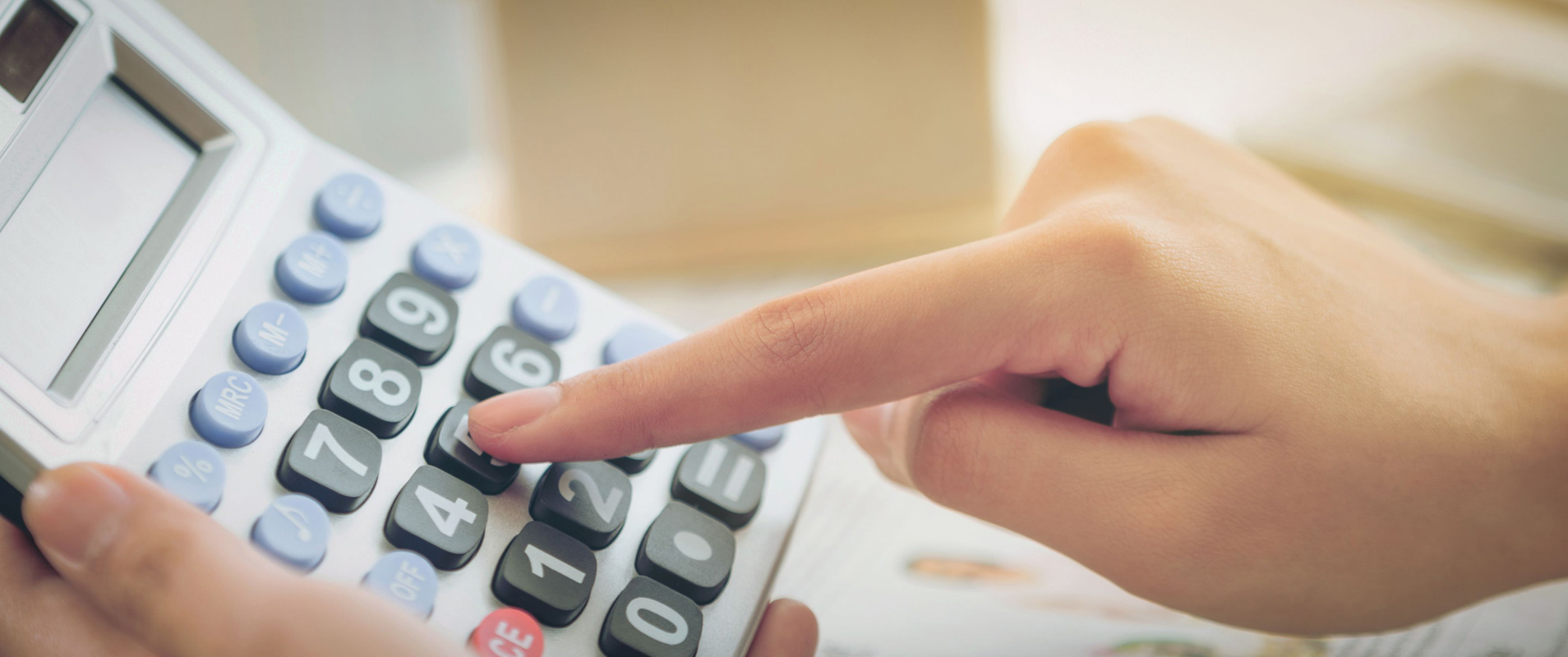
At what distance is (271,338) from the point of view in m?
0.32

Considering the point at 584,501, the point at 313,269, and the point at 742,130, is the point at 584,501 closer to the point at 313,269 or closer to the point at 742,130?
the point at 313,269

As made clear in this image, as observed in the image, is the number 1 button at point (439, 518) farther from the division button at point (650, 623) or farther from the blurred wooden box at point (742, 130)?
the blurred wooden box at point (742, 130)

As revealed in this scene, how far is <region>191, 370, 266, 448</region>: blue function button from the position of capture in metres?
0.29

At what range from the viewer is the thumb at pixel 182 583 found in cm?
22

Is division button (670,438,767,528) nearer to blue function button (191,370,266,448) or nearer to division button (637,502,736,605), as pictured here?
division button (637,502,736,605)

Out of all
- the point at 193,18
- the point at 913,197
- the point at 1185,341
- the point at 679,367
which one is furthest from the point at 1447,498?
the point at 193,18

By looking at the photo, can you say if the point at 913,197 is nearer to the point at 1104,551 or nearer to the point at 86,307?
the point at 1104,551

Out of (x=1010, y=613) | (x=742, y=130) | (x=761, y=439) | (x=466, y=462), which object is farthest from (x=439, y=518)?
(x=742, y=130)

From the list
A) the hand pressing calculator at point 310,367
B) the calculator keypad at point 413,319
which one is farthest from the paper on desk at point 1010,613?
the calculator keypad at point 413,319

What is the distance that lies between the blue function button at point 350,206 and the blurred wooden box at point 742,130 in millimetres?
259

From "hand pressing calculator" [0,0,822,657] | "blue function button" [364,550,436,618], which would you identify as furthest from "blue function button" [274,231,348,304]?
"blue function button" [364,550,436,618]

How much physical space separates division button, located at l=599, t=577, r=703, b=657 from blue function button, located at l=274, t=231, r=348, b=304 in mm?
155

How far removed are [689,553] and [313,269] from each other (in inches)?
6.8

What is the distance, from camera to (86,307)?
30 cm
